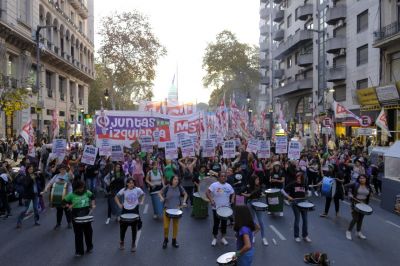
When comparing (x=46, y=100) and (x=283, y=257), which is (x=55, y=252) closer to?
(x=283, y=257)

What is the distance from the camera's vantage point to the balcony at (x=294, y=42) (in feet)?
146

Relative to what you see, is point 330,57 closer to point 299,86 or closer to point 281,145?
point 299,86

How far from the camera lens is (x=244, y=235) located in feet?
19.8

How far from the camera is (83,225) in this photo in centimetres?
851

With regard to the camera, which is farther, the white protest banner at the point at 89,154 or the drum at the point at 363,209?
the white protest banner at the point at 89,154

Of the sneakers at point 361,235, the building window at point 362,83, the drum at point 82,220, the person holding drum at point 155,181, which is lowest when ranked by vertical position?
the sneakers at point 361,235

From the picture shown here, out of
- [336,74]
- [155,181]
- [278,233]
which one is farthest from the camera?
[336,74]

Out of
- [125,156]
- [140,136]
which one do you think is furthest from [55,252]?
[140,136]

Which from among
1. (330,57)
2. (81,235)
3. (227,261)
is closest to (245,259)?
(227,261)

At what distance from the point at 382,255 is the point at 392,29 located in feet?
76.8

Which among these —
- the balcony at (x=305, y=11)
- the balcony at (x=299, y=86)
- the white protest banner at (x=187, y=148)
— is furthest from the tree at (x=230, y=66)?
the white protest banner at (x=187, y=148)

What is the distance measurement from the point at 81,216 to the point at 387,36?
25219mm

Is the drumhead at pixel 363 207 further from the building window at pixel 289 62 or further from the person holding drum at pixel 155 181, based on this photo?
the building window at pixel 289 62

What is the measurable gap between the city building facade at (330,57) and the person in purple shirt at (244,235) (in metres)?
24.4
